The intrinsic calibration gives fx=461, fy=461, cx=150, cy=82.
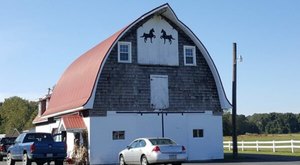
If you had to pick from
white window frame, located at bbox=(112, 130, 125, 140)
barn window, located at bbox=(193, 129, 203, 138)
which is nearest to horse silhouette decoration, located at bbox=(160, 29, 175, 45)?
barn window, located at bbox=(193, 129, 203, 138)

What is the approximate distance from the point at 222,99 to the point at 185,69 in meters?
3.38

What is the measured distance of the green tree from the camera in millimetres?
85125

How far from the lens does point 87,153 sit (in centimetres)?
2798

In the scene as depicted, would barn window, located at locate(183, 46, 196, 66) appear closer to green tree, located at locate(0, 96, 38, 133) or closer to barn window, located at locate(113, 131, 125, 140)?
barn window, located at locate(113, 131, 125, 140)

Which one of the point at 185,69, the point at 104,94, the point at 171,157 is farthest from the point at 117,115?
the point at 171,157

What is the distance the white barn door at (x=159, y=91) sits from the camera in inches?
1190

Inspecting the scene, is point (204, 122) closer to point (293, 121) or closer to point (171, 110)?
point (171, 110)

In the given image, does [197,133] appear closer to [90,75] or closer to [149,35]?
[149,35]

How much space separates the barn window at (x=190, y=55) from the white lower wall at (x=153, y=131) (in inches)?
142

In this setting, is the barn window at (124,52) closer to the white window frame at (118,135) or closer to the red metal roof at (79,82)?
the red metal roof at (79,82)

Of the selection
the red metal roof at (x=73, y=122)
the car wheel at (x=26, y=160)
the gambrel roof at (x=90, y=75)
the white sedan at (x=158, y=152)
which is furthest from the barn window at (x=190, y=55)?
the car wheel at (x=26, y=160)

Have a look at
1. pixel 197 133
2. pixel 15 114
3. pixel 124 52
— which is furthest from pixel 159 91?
pixel 15 114

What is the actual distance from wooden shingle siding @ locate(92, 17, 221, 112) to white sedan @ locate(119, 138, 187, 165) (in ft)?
23.5

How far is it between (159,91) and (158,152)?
10372 millimetres
